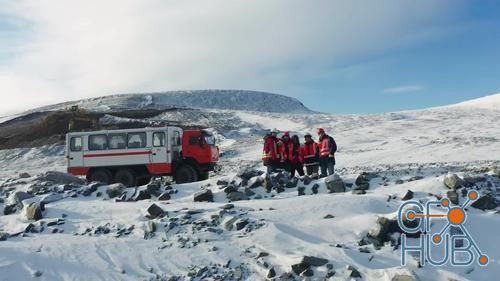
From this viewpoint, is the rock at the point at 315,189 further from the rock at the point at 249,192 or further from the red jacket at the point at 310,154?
the red jacket at the point at 310,154

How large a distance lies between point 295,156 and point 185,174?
4376 millimetres

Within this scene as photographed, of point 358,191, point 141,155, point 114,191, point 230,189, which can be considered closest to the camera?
point 358,191

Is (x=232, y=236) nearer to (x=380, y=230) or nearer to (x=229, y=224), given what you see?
(x=229, y=224)

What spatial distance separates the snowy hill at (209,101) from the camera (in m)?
64.6

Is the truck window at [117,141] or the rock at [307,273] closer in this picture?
the rock at [307,273]

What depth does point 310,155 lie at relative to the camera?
13562mm

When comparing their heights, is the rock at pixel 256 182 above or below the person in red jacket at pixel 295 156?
below

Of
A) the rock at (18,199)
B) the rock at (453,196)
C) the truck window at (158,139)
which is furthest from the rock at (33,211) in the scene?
the rock at (453,196)

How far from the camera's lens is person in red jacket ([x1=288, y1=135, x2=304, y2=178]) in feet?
43.7

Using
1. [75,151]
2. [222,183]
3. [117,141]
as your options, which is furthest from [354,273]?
[75,151]

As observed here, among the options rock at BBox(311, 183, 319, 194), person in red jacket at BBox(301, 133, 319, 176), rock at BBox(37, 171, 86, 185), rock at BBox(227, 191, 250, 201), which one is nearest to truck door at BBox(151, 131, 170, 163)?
rock at BBox(37, 171, 86, 185)

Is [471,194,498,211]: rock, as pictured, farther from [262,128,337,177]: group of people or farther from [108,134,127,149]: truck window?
[108,134,127,149]: truck window

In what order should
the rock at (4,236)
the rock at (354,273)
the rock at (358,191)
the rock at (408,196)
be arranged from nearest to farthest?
1. the rock at (354,273)
2. the rock at (4,236)
3. the rock at (408,196)
4. the rock at (358,191)

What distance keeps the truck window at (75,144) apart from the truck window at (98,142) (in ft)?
1.31
